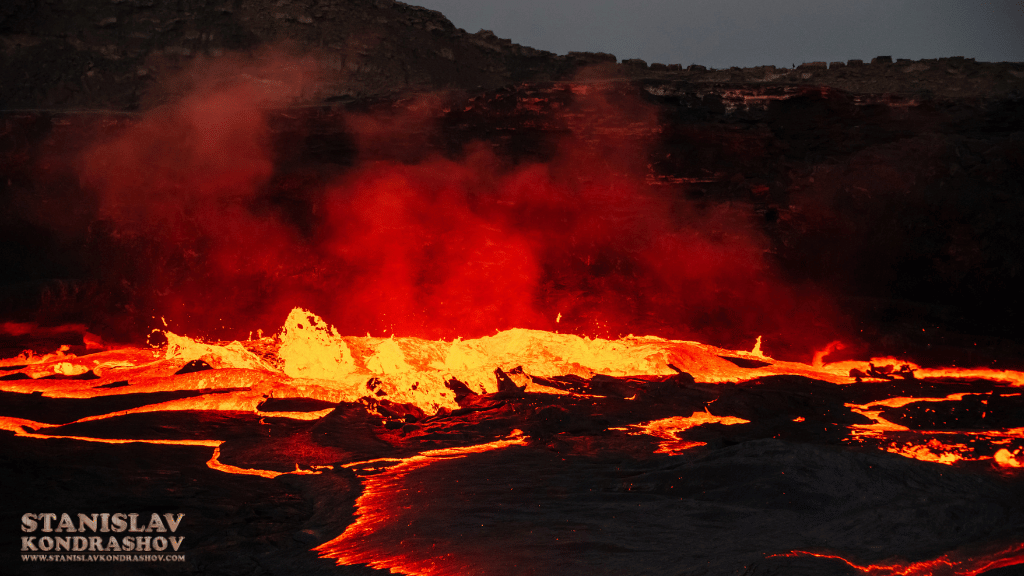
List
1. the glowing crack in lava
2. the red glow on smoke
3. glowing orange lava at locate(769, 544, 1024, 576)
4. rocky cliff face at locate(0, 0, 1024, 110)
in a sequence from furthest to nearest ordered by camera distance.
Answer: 1. rocky cliff face at locate(0, 0, 1024, 110)
2. the red glow on smoke
3. the glowing crack in lava
4. glowing orange lava at locate(769, 544, 1024, 576)

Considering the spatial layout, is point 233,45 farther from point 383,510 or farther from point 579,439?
point 383,510

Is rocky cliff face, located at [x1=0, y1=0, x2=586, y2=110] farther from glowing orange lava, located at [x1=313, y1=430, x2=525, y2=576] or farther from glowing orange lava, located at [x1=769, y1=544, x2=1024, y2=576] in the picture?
glowing orange lava, located at [x1=769, y1=544, x2=1024, y2=576]

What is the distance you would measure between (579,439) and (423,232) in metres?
4.67

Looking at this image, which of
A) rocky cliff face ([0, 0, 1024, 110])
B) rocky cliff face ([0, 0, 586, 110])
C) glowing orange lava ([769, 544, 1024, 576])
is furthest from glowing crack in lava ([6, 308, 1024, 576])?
rocky cliff face ([0, 0, 586, 110])

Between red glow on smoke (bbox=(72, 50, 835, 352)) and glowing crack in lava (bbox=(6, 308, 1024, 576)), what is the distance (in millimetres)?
538

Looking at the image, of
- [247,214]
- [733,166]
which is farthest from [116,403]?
[733,166]

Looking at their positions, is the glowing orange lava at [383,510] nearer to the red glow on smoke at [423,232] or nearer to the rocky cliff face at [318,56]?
the red glow on smoke at [423,232]

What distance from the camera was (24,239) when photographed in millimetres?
9664

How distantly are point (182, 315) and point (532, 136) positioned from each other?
17.1ft

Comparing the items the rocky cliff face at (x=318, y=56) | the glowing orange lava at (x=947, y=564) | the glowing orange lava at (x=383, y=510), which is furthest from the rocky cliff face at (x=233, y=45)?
the glowing orange lava at (x=947, y=564)

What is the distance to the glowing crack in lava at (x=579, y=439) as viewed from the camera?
363 centimetres

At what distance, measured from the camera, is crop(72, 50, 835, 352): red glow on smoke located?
9297mm

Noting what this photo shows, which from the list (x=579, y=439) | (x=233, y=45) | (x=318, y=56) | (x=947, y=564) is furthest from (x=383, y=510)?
(x=233, y=45)

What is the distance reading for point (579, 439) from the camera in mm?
5711
